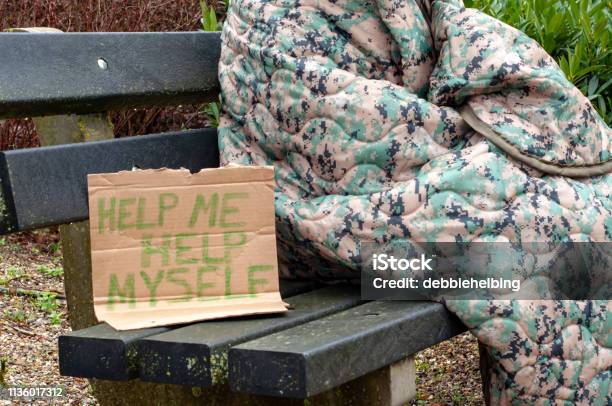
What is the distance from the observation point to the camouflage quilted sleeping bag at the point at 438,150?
2.45m

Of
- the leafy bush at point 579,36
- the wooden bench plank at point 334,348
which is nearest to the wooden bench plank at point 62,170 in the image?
the wooden bench plank at point 334,348

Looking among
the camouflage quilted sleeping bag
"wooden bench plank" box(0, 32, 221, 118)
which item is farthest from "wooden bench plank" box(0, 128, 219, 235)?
the camouflage quilted sleeping bag

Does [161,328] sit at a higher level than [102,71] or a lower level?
lower

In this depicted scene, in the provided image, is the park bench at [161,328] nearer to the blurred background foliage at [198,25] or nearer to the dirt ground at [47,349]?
the dirt ground at [47,349]

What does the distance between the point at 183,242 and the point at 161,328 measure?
0.23 meters

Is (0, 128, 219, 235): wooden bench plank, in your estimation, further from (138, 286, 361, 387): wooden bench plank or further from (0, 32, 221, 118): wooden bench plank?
(138, 286, 361, 387): wooden bench plank

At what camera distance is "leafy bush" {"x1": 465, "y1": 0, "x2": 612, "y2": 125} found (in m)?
3.95

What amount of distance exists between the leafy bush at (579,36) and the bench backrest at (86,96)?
1499 millimetres

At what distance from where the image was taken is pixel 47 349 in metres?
3.77

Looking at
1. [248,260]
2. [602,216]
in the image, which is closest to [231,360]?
[248,260]

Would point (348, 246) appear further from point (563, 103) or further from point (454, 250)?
point (563, 103)

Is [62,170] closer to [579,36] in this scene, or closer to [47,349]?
[47,349]

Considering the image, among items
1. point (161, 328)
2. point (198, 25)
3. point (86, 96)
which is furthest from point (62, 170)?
point (198, 25)

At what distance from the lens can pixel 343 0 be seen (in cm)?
267
